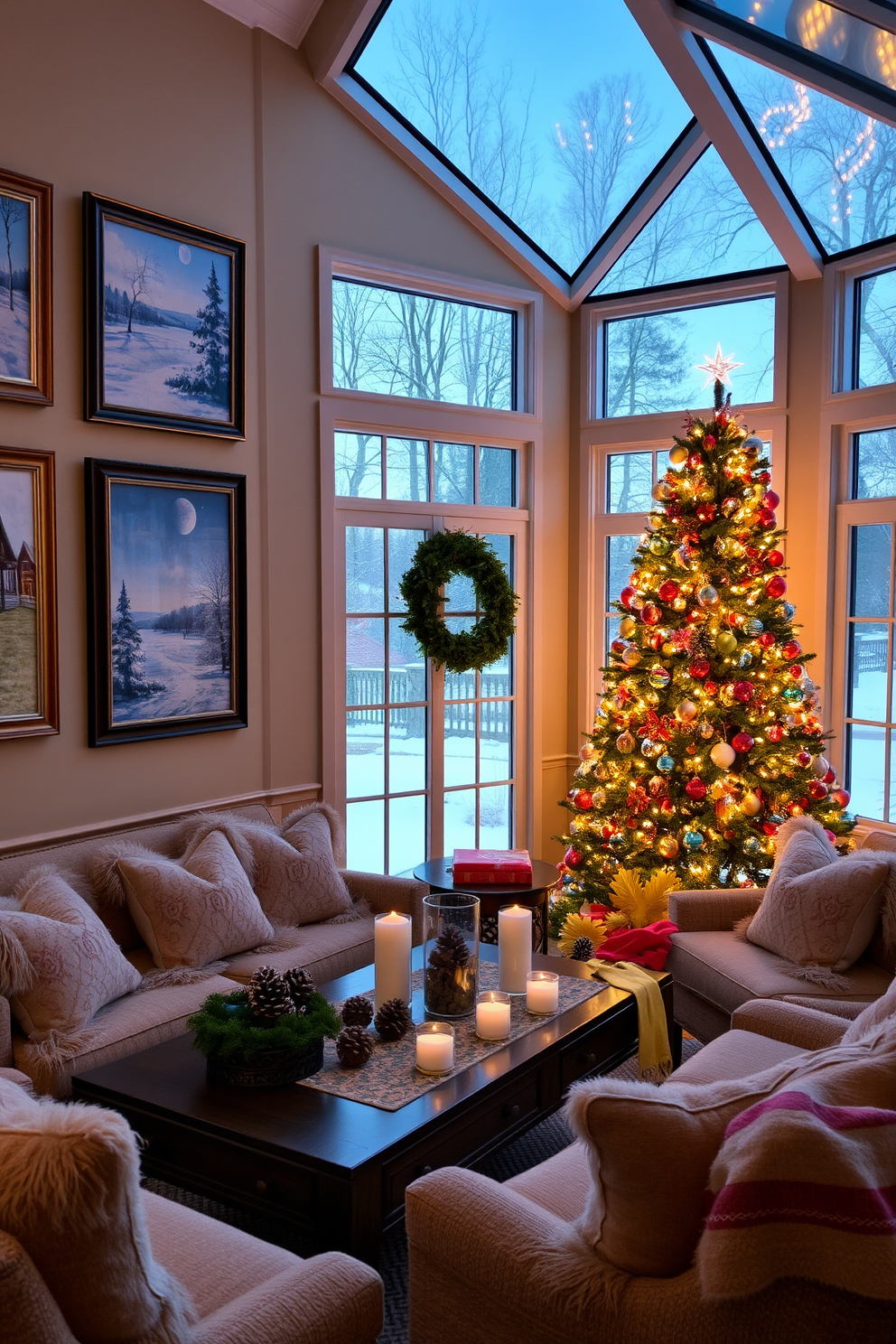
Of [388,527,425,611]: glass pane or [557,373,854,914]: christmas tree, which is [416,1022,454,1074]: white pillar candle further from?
→ [388,527,425,611]: glass pane

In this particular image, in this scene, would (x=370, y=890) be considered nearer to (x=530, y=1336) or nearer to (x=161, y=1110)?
(x=161, y=1110)

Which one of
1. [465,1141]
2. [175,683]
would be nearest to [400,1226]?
[465,1141]

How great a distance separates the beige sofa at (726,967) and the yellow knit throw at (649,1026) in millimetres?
324

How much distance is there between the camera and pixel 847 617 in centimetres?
501

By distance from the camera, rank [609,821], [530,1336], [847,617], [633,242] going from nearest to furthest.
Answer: [530,1336]
[609,821]
[847,617]
[633,242]

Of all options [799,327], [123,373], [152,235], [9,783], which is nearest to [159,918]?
[9,783]

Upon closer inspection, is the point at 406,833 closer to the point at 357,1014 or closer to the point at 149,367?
the point at 149,367

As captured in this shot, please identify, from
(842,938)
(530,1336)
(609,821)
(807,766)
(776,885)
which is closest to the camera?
(530,1336)

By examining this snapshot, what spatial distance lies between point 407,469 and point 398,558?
45 centimetres

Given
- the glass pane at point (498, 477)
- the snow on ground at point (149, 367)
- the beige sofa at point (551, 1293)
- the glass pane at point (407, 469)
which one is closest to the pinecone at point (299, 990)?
the beige sofa at point (551, 1293)

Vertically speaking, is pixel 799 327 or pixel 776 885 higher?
pixel 799 327

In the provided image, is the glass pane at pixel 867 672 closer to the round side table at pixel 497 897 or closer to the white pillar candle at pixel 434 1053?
the round side table at pixel 497 897

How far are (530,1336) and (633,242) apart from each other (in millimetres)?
5226

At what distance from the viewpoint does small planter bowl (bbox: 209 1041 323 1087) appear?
2.35m
